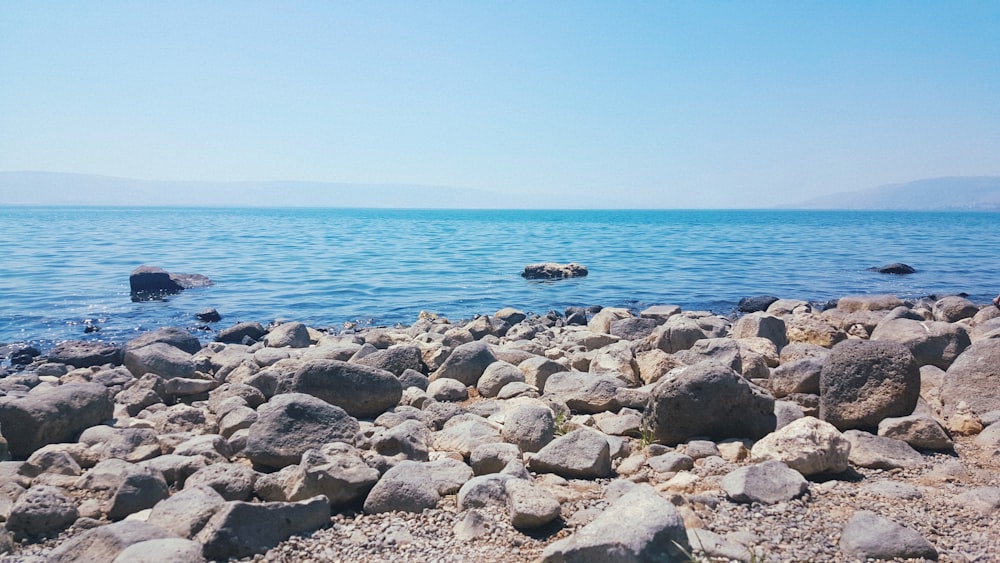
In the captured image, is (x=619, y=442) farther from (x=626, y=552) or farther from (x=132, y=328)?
(x=132, y=328)

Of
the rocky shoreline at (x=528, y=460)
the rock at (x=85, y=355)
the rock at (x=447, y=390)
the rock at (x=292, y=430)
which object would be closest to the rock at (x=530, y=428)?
the rocky shoreline at (x=528, y=460)

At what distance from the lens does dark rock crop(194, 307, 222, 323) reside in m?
17.4

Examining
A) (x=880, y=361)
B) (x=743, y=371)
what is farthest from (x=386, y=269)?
(x=880, y=361)

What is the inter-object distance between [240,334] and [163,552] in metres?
11.4

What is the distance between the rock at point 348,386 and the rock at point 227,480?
202cm

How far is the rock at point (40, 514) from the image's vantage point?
180 inches

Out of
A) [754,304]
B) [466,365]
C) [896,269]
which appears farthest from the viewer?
[896,269]

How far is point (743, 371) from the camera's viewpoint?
798 cm

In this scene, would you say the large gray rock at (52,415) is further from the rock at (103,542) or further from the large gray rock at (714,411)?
the large gray rock at (714,411)

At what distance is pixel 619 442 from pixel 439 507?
6.42 feet

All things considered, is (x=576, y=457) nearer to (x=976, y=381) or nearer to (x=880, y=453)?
(x=880, y=453)

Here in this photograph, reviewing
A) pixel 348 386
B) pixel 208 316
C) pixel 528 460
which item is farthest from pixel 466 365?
pixel 208 316

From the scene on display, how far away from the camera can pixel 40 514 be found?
462cm

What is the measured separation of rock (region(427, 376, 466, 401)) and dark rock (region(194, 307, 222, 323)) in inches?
437
